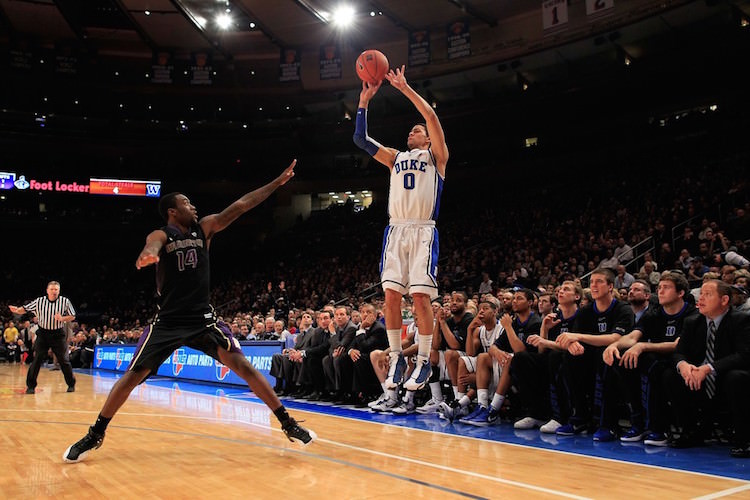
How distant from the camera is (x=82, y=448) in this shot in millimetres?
4375

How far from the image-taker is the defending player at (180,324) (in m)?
4.48

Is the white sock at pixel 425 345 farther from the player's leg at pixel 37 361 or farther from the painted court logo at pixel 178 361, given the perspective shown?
the painted court logo at pixel 178 361

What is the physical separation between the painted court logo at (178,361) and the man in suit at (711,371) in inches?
458

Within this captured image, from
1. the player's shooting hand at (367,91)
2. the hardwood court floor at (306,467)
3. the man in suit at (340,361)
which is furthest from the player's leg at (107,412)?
the man in suit at (340,361)

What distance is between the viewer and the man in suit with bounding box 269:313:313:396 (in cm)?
966

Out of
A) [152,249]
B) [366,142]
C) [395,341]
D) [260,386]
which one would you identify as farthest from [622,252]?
[152,249]

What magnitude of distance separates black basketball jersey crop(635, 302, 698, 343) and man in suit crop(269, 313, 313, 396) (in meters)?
5.34

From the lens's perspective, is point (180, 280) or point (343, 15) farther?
point (343, 15)

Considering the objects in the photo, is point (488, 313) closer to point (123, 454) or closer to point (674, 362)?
point (674, 362)

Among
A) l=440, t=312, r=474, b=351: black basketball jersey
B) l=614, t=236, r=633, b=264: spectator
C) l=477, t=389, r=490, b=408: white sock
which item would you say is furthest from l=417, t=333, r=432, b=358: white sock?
l=614, t=236, r=633, b=264: spectator

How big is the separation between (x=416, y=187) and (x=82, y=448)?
3.44m

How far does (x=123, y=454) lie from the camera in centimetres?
472

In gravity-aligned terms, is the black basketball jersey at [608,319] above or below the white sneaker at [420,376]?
above

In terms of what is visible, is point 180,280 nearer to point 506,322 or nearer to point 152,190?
point 506,322
